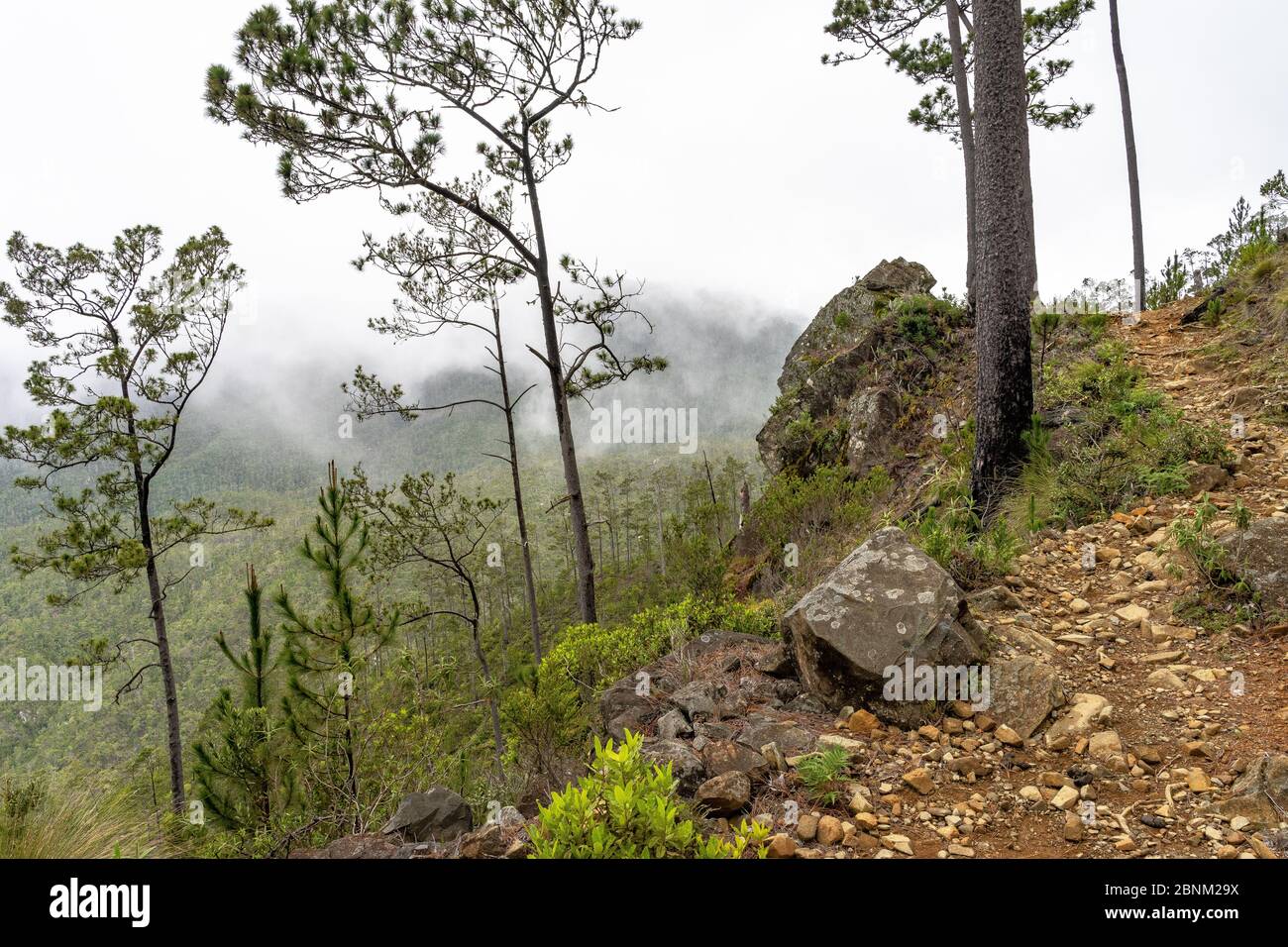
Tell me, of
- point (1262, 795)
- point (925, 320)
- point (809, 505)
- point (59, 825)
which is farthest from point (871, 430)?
point (59, 825)

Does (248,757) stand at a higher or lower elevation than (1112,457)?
lower

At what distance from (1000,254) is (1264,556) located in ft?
10.7

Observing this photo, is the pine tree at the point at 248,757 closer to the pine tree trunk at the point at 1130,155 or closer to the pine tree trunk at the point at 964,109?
the pine tree trunk at the point at 964,109

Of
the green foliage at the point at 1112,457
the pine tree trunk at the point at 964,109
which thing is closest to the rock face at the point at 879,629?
the green foliage at the point at 1112,457

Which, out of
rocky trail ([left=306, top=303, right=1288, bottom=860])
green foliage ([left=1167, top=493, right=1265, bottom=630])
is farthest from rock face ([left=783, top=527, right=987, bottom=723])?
green foliage ([left=1167, top=493, right=1265, bottom=630])

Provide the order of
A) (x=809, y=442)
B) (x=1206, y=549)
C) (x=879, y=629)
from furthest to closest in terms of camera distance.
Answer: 1. (x=809, y=442)
2. (x=1206, y=549)
3. (x=879, y=629)

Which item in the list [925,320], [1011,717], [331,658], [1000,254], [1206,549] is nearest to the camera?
[1011,717]

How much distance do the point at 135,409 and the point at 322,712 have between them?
10583 mm

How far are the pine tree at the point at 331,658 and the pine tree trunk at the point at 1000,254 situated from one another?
559cm

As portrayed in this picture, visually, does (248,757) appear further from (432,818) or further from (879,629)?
(879,629)

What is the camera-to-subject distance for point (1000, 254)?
5754 millimetres

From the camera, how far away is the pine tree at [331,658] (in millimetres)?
4461

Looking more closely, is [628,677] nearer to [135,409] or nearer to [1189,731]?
[1189,731]
